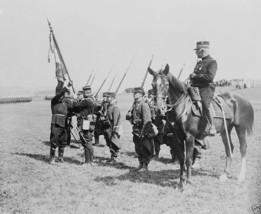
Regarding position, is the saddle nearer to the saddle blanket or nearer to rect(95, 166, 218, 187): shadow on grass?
the saddle blanket

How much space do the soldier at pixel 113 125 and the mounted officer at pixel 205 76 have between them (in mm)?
3110

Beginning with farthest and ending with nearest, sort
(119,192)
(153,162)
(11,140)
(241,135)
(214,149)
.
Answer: (11,140) → (214,149) → (153,162) → (241,135) → (119,192)

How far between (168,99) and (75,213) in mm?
3167

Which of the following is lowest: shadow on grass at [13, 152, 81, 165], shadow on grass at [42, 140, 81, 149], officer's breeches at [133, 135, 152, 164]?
shadow on grass at [42, 140, 81, 149]

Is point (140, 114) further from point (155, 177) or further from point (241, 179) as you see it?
point (241, 179)

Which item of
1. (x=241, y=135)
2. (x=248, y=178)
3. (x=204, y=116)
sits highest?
(x=204, y=116)

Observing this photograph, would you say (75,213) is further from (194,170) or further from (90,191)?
(194,170)

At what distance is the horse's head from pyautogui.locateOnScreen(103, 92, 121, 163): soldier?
3547 millimetres

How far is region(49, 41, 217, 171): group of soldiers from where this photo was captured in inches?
318

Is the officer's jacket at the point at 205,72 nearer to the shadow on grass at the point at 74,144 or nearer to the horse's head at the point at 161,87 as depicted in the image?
the horse's head at the point at 161,87

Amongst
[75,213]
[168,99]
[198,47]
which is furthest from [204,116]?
[75,213]

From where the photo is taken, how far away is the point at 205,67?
8.00 metres

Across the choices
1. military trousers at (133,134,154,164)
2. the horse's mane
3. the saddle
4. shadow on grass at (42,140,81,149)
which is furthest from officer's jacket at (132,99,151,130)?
shadow on grass at (42,140,81,149)

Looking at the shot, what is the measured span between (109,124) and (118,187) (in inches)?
135
